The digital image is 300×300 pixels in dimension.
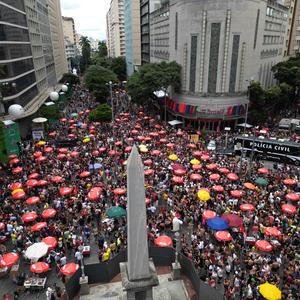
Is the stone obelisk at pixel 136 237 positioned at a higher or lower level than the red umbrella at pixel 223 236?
higher

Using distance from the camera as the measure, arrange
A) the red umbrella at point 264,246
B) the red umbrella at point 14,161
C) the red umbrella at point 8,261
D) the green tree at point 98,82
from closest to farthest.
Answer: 1. the red umbrella at point 8,261
2. the red umbrella at point 264,246
3. the red umbrella at point 14,161
4. the green tree at point 98,82

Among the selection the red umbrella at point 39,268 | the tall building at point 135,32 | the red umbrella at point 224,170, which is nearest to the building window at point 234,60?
the red umbrella at point 224,170

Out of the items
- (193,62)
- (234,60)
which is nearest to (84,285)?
(193,62)

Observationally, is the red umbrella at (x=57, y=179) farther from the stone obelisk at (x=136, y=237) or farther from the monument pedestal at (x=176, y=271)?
A: the stone obelisk at (x=136, y=237)

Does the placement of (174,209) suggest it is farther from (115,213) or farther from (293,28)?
(293,28)

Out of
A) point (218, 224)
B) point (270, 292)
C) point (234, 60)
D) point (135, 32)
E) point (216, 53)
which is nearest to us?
point (270, 292)

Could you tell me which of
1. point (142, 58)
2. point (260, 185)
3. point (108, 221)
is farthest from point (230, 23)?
point (142, 58)

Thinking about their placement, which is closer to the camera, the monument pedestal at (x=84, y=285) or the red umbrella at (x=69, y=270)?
the red umbrella at (x=69, y=270)
